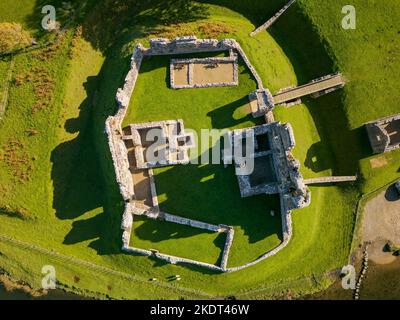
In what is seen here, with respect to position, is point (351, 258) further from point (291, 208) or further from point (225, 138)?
point (225, 138)

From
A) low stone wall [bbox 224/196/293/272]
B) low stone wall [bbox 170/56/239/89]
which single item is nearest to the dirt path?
low stone wall [bbox 170/56/239/89]

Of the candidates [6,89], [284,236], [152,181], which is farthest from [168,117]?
[6,89]

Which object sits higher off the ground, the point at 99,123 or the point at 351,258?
the point at 99,123

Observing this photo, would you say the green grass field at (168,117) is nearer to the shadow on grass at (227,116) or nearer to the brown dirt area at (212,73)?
the shadow on grass at (227,116)

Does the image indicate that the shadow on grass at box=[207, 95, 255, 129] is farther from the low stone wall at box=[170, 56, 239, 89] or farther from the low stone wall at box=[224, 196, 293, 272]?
the low stone wall at box=[224, 196, 293, 272]

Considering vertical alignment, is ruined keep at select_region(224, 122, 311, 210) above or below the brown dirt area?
below

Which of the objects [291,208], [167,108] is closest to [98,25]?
[167,108]
